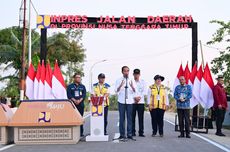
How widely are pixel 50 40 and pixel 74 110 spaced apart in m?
30.0

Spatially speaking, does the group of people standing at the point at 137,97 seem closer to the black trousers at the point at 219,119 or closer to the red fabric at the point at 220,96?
the black trousers at the point at 219,119

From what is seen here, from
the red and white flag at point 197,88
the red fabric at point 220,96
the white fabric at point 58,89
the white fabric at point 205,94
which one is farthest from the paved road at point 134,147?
the white fabric at point 58,89

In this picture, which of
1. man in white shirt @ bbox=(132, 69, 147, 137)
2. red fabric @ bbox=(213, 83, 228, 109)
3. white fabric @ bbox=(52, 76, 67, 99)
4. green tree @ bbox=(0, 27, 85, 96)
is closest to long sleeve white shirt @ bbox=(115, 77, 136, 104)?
man in white shirt @ bbox=(132, 69, 147, 137)

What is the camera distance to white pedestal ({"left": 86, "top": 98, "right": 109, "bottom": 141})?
12527 mm

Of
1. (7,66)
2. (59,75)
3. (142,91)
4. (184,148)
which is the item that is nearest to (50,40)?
(7,66)

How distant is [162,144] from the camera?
11.5 meters

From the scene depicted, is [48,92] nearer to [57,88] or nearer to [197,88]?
[57,88]

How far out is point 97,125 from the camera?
41.6ft

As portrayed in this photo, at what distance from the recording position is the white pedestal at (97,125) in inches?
493

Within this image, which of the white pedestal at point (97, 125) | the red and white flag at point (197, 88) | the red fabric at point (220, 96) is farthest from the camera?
the red and white flag at point (197, 88)

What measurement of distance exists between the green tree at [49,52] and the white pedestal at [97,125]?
2197 centimetres

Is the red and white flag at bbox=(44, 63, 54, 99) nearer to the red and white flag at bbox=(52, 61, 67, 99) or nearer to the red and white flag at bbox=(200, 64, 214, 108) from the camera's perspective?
the red and white flag at bbox=(52, 61, 67, 99)

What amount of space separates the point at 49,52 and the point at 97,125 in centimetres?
2914

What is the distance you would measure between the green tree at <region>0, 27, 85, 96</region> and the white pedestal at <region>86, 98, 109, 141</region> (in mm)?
21969
